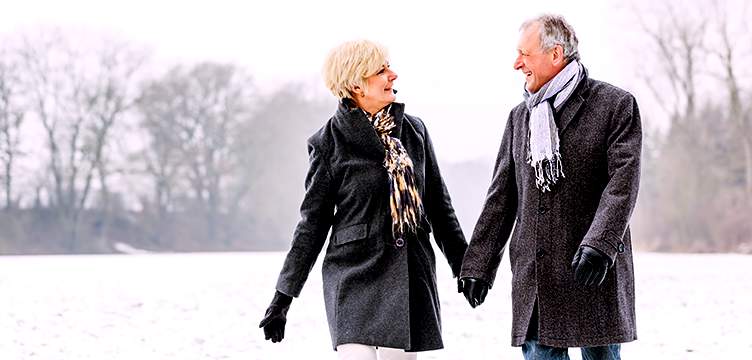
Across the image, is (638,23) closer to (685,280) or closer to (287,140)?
(287,140)

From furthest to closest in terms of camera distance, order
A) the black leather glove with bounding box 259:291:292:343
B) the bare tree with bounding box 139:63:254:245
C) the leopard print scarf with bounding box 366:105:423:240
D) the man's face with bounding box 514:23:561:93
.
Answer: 1. the bare tree with bounding box 139:63:254:245
2. the black leather glove with bounding box 259:291:292:343
3. the leopard print scarf with bounding box 366:105:423:240
4. the man's face with bounding box 514:23:561:93

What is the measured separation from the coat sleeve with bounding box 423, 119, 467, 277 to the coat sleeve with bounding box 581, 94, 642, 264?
58cm

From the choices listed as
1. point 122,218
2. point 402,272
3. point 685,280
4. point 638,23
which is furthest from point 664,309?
point 122,218

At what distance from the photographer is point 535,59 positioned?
9.32 feet

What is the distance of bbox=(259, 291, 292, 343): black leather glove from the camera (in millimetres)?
3168

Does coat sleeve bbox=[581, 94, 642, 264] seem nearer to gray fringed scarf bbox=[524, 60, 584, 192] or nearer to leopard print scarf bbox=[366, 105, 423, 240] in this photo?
gray fringed scarf bbox=[524, 60, 584, 192]

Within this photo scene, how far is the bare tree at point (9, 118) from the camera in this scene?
856 inches

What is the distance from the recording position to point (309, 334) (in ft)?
24.2

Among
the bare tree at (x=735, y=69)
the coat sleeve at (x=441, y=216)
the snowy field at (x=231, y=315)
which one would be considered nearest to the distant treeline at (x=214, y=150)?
the bare tree at (x=735, y=69)

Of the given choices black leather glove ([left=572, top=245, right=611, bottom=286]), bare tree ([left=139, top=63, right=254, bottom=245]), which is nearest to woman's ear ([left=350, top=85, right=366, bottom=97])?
black leather glove ([left=572, top=245, right=611, bottom=286])

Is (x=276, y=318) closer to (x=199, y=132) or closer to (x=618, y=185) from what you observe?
(x=618, y=185)

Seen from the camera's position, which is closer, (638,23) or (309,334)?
(309,334)

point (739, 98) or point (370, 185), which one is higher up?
point (739, 98)

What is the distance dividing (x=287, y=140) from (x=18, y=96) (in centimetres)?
542
